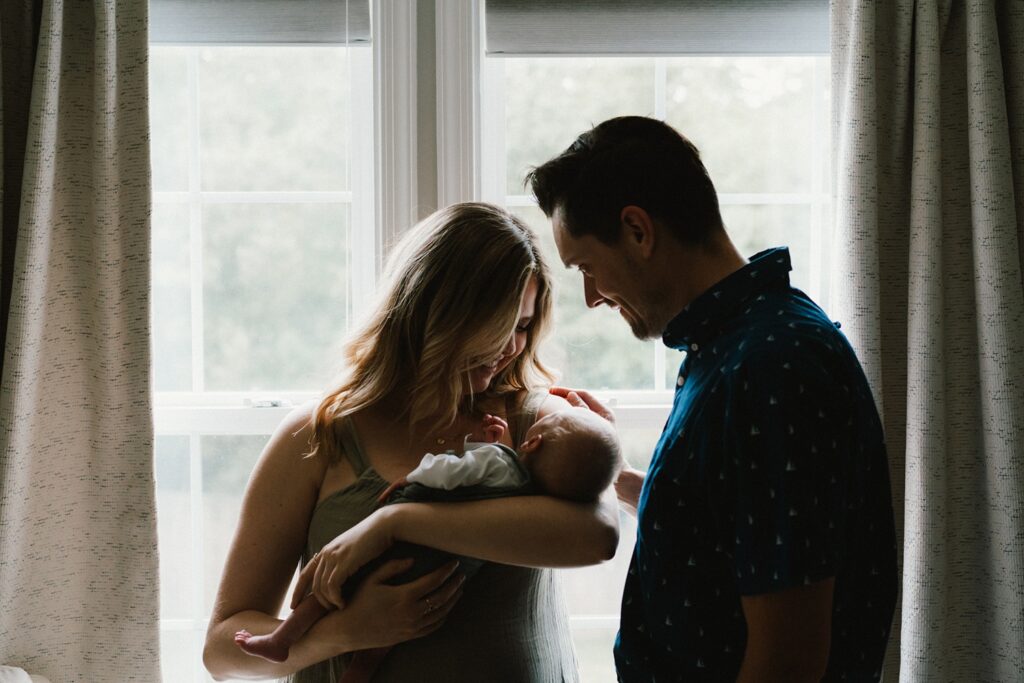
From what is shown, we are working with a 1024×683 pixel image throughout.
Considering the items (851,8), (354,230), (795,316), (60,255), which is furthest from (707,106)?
(60,255)

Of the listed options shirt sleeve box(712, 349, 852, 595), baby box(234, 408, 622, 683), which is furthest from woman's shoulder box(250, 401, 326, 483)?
shirt sleeve box(712, 349, 852, 595)

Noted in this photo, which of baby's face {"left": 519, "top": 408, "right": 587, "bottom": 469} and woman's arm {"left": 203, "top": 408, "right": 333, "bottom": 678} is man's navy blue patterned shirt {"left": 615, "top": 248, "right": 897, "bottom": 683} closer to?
baby's face {"left": 519, "top": 408, "right": 587, "bottom": 469}

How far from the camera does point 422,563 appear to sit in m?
1.28

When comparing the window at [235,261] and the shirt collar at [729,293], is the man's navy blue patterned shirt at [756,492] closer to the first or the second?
the shirt collar at [729,293]

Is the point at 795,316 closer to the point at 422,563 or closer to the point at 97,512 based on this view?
the point at 422,563

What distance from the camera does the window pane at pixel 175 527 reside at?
83.3 inches

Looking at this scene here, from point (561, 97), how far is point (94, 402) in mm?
1370

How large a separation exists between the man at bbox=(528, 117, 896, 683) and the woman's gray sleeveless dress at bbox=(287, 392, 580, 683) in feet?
0.68

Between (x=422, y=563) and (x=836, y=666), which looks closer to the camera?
(x=836, y=666)

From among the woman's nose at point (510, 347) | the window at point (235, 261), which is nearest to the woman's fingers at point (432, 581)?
the woman's nose at point (510, 347)

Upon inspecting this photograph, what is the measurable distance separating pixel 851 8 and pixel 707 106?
41 centimetres

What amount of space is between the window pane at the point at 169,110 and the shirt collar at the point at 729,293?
1511mm

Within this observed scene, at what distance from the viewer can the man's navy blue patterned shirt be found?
3.16 ft

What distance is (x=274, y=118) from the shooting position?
211 centimetres
